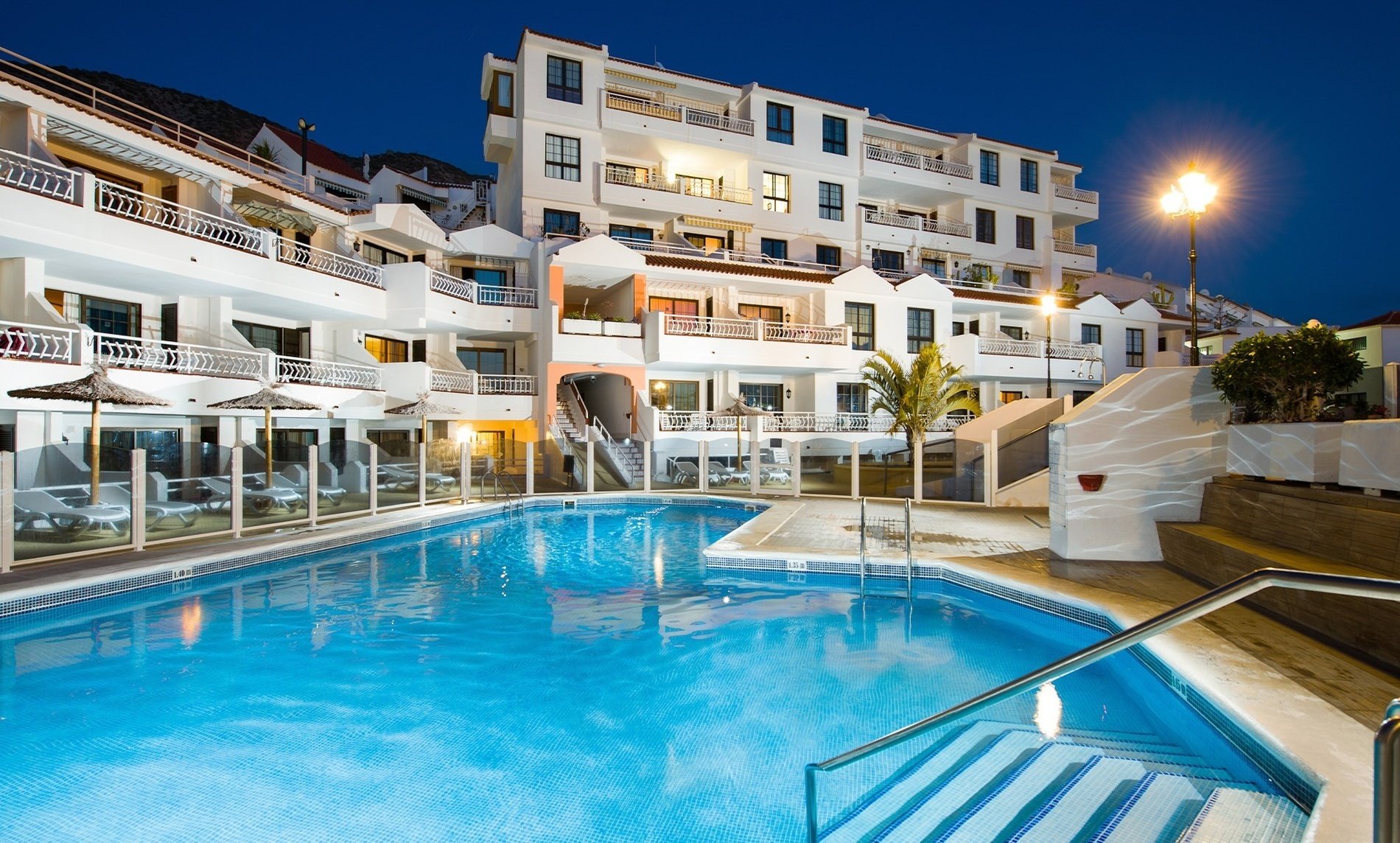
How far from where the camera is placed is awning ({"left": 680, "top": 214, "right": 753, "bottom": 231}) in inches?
1154

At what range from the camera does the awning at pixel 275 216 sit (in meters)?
20.4

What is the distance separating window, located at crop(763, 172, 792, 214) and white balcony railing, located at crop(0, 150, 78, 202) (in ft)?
75.2

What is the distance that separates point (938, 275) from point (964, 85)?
302ft

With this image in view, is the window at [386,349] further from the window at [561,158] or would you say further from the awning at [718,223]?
the awning at [718,223]

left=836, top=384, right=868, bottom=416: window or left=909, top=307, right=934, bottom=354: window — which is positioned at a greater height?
left=909, top=307, right=934, bottom=354: window

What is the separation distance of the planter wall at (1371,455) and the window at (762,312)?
2217 cm

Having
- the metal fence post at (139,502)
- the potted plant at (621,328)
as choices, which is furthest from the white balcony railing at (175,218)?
the potted plant at (621,328)

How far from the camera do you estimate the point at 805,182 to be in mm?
31219

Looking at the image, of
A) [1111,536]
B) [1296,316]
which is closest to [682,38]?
[1296,316]

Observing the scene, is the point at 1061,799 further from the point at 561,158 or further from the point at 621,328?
the point at 561,158

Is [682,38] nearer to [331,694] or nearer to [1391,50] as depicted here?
[1391,50]

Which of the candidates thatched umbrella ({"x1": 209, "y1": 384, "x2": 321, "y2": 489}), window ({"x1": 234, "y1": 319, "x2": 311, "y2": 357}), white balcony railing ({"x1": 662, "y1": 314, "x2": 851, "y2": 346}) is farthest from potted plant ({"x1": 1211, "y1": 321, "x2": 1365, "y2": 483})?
window ({"x1": 234, "y1": 319, "x2": 311, "y2": 357})

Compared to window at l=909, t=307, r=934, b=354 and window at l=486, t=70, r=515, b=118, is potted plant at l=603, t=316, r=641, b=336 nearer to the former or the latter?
window at l=486, t=70, r=515, b=118

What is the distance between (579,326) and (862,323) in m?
11.6
